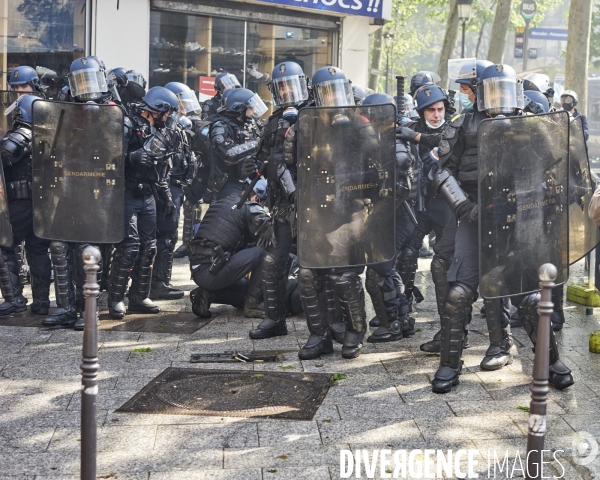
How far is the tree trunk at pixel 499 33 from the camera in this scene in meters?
23.4

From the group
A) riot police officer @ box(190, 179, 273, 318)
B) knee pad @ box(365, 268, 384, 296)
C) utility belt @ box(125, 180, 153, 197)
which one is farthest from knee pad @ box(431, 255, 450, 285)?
utility belt @ box(125, 180, 153, 197)

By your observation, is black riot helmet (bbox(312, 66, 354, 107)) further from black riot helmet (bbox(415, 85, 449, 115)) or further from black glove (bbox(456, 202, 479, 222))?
black riot helmet (bbox(415, 85, 449, 115))

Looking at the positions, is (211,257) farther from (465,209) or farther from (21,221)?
(465,209)

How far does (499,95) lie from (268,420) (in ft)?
7.50

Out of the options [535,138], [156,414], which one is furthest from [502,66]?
[156,414]

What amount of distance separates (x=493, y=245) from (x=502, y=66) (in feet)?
3.60

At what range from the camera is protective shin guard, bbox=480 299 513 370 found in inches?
245

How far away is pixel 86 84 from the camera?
710 centimetres

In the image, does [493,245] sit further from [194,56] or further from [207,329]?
[194,56]

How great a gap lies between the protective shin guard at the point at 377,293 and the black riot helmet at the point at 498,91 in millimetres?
1815

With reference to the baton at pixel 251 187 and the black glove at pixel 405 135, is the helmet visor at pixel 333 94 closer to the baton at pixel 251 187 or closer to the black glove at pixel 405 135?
the black glove at pixel 405 135

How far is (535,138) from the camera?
5465 mm

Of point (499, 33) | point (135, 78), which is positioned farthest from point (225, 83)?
point (499, 33)

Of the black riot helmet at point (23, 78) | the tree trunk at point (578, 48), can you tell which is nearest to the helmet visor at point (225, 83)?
the black riot helmet at point (23, 78)
